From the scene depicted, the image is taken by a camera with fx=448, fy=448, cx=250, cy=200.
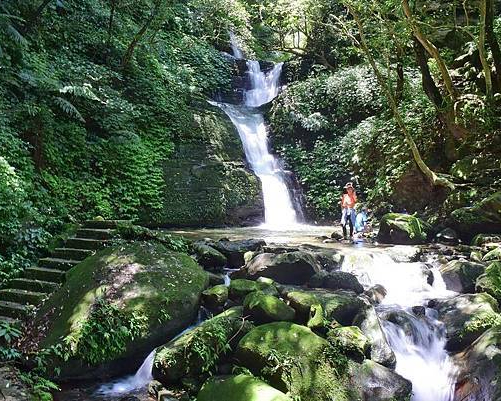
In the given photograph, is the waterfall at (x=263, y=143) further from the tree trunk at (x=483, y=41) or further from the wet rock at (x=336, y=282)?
the tree trunk at (x=483, y=41)

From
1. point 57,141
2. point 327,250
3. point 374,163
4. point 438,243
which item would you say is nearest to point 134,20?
point 57,141

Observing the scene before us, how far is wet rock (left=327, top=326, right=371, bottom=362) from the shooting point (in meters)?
5.33

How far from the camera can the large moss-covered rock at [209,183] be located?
1295 centimetres

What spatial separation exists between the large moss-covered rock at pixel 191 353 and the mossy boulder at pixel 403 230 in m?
6.35

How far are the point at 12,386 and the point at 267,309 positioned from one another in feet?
9.75

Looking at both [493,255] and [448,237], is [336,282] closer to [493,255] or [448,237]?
[493,255]

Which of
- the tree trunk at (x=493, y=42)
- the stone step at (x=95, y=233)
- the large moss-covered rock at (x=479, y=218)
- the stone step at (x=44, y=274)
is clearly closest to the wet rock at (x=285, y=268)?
the stone step at (x=95, y=233)

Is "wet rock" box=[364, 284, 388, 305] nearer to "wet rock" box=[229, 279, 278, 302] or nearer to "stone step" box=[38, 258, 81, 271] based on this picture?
"wet rock" box=[229, 279, 278, 302]

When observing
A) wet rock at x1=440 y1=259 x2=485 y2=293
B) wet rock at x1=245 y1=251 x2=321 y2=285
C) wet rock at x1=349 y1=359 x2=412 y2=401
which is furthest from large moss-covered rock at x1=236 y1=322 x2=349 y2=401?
wet rock at x1=440 y1=259 x2=485 y2=293

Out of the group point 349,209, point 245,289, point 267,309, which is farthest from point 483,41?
point 267,309

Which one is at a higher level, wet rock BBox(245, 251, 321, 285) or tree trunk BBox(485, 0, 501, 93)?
tree trunk BBox(485, 0, 501, 93)

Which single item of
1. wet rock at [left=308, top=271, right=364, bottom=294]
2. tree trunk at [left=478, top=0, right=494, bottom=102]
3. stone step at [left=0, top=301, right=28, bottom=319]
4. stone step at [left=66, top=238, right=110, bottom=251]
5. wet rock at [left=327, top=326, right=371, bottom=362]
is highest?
tree trunk at [left=478, top=0, right=494, bottom=102]

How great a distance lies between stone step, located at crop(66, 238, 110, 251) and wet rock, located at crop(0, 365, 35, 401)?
259 centimetres

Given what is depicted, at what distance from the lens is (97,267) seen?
6336 millimetres
